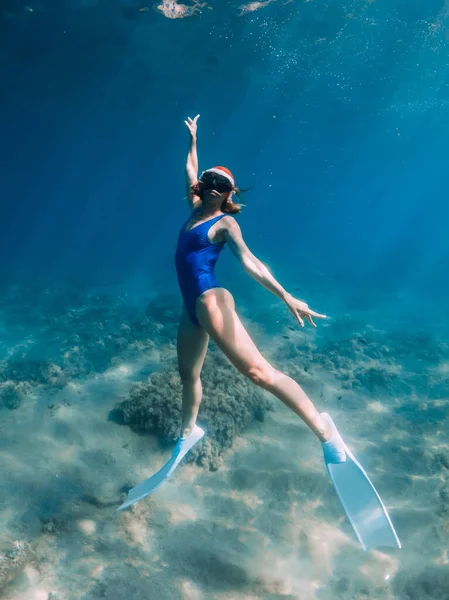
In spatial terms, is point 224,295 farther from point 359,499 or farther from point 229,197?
point 359,499

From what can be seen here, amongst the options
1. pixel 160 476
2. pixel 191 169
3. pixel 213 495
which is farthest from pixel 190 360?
pixel 191 169

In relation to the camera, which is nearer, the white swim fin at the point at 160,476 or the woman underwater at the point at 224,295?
the woman underwater at the point at 224,295

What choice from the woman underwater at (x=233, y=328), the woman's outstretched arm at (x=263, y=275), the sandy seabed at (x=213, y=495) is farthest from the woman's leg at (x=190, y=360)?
the sandy seabed at (x=213, y=495)

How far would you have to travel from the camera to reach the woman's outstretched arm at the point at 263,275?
3148 mm

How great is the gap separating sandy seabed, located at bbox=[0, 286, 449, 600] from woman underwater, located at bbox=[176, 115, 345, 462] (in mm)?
1464

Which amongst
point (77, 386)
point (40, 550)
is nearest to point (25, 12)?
point (77, 386)

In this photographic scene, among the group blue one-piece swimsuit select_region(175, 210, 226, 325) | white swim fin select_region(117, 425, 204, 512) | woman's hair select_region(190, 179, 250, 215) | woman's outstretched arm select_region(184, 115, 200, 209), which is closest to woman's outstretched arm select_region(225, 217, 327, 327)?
blue one-piece swimsuit select_region(175, 210, 226, 325)

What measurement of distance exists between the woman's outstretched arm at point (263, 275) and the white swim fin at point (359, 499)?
145cm

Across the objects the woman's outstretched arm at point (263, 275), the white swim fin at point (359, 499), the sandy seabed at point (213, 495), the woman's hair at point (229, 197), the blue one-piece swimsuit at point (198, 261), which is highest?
the woman's hair at point (229, 197)

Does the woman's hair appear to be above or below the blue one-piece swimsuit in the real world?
above

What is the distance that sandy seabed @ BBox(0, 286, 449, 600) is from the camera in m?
3.86

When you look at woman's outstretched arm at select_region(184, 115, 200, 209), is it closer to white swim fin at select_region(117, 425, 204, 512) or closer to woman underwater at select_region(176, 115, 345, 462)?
woman underwater at select_region(176, 115, 345, 462)

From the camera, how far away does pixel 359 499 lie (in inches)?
156

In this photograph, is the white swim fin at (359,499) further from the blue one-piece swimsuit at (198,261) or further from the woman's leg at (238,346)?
the blue one-piece swimsuit at (198,261)
